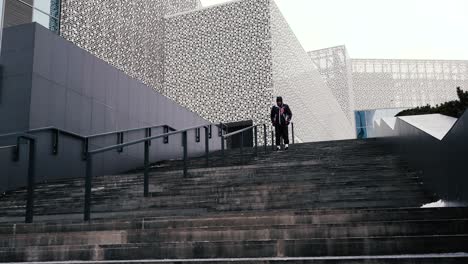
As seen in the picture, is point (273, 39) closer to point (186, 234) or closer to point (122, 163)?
point (122, 163)

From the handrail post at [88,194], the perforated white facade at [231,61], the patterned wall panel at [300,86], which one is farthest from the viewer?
the patterned wall panel at [300,86]

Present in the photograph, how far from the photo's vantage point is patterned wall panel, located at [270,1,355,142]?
25.2m

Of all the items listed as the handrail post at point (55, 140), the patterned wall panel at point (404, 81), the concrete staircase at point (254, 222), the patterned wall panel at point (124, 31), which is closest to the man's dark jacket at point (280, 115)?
the concrete staircase at point (254, 222)

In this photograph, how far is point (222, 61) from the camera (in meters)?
25.2

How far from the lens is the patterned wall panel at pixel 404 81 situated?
2135 inches

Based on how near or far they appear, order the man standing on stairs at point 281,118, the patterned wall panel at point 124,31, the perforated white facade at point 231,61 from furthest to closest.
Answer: the perforated white facade at point 231,61, the patterned wall panel at point 124,31, the man standing on stairs at point 281,118

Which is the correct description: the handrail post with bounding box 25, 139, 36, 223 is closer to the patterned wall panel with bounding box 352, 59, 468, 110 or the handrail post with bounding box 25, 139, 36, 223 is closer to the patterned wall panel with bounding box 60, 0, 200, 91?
the patterned wall panel with bounding box 60, 0, 200, 91

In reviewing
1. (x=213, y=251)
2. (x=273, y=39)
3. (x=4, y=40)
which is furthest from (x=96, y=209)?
(x=273, y=39)

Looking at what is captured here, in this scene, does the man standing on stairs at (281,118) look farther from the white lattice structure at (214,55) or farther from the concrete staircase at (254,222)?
the white lattice structure at (214,55)

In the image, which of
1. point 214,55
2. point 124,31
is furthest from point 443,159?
point 214,55

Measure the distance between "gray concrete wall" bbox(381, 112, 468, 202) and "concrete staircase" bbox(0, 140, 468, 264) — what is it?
21 centimetres

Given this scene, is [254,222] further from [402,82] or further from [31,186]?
[402,82]

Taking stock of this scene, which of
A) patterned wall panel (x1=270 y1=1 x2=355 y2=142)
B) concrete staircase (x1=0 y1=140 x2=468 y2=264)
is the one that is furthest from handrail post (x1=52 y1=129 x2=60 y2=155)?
patterned wall panel (x1=270 y1=1 x2=355 y2=142)

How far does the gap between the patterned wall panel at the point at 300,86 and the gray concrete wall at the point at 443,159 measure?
1740 centimetres
